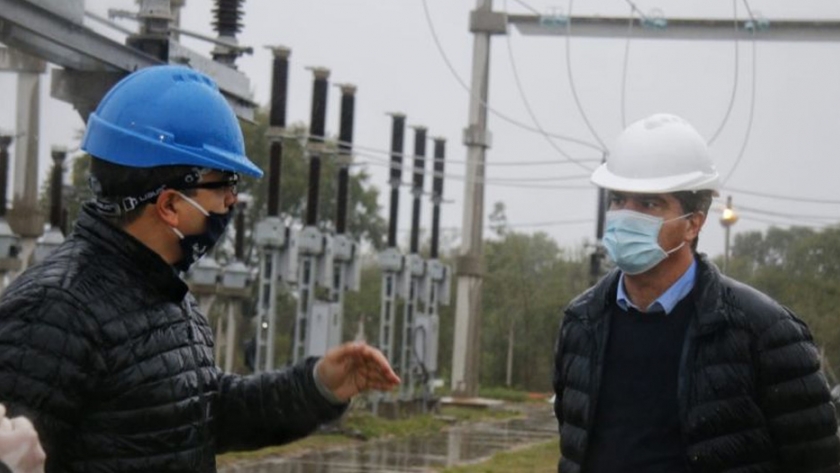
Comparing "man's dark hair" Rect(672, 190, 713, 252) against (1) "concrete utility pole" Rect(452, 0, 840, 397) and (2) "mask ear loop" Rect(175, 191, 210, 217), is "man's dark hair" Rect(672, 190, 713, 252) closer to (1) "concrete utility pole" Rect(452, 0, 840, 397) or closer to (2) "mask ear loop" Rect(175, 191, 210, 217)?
(2) "mask ear loop" Rect(175, 191, 210, 217)

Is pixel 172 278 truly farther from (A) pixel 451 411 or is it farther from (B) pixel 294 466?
(A) pixel 451 411

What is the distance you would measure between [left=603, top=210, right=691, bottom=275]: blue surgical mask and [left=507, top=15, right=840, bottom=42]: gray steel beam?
21.9 metres

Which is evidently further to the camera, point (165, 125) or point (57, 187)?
point (57, 187)

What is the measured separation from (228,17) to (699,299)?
387 inches

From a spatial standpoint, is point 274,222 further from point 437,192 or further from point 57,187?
point 437,192

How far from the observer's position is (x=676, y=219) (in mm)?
5938

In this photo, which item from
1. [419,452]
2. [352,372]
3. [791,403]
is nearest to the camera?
[352,372]

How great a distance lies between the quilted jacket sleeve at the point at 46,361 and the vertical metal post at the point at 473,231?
3668cm

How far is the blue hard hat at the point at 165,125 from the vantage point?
4430mm

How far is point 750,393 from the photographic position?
563 centimetres

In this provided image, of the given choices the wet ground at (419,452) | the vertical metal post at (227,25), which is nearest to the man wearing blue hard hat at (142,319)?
the vertical metal post at (227,25)

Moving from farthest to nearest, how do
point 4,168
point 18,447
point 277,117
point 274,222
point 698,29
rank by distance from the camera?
point 698,29
point 277,117
point 274,222
point 4,168
point 18,447

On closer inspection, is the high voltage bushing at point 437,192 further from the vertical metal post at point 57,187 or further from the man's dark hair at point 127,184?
the man's dark hair at point 127,184

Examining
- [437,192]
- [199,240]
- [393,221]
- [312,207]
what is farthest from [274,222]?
[199,240]
